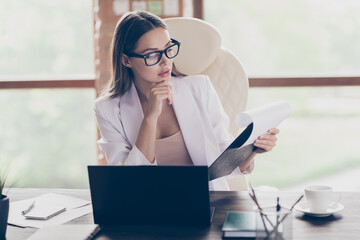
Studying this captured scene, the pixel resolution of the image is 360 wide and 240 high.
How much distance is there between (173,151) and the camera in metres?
1.81

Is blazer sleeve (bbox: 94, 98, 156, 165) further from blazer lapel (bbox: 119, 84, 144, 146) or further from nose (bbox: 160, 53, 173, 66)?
nose (bbox: 160, 53, 173, 66)

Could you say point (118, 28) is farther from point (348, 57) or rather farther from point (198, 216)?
point (348, 57)

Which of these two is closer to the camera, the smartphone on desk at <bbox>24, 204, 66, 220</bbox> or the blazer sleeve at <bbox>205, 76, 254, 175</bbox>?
the smartphone on desk at <bbox>24, 204, 66, 220</bbox>

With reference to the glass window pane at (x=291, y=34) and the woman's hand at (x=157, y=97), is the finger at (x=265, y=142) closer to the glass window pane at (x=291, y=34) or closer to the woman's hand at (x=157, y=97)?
the woman's hand at (x=157, y=97)

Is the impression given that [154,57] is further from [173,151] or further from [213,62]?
[213,62]

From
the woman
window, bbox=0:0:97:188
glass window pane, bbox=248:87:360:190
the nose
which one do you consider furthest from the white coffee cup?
window, bbox=0:0:97:188

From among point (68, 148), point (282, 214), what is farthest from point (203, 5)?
point (282, 214)

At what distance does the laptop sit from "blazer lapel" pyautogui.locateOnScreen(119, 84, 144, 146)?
557 millimetres

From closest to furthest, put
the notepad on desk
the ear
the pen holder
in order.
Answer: the pen holder
the notepad on desk
the ear

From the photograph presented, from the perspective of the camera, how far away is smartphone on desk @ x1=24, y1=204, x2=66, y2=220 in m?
1.33

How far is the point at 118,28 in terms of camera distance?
1745 mm

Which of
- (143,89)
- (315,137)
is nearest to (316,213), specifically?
(143,89)

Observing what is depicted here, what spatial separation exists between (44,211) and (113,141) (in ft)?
1.42

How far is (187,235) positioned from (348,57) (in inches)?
87.9
